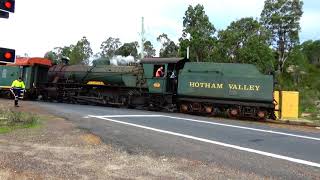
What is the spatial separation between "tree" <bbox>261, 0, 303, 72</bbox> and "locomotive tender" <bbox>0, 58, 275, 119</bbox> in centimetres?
3986

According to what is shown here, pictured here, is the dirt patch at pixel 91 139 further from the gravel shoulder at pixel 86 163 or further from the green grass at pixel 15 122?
the green grass at pixel 15 122

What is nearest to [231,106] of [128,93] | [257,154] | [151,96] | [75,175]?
[151,96]

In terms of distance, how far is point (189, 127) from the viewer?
1611 centimetres

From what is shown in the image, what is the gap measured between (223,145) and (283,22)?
183 ft

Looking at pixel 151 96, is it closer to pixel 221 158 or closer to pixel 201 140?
pixel 201 140

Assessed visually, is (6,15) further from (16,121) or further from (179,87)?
(179,87)

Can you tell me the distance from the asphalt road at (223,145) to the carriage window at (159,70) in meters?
9.42

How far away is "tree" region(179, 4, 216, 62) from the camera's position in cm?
4256

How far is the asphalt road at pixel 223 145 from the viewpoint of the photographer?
9.34 meters

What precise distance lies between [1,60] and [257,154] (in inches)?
251

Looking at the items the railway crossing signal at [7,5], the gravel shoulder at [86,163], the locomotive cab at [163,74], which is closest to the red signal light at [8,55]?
the railway crossing signal at [7,5]

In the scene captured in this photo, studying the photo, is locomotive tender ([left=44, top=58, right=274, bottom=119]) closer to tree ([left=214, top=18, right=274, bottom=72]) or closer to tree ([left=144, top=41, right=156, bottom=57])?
tree ([left=214, top=18, right=274, bottom=72])

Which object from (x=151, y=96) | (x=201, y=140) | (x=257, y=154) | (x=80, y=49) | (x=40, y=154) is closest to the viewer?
(x=40, y=154)

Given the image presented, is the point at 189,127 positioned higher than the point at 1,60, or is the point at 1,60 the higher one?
the point at 1,60
